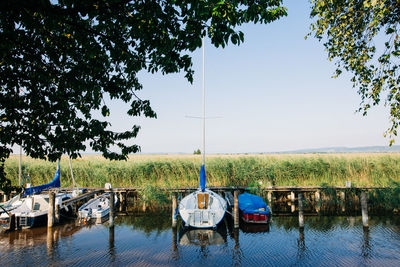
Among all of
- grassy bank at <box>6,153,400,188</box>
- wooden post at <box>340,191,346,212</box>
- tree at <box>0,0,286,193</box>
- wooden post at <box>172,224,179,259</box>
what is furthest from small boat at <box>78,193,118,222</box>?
wooden post at <box>340,191,346,212</box>

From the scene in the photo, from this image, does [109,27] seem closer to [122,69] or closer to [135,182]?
[122,69]

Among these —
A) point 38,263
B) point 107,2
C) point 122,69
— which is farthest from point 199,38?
point 38,263

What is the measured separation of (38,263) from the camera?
37.6 feet

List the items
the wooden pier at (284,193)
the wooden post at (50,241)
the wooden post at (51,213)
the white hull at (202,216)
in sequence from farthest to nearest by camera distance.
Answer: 1. the wooden pier at (284,193)
2. the wooden post at (51,213)
3. the white hull at (202,216)
4. the wooden post at (50,241)

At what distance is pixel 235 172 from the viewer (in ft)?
82.3

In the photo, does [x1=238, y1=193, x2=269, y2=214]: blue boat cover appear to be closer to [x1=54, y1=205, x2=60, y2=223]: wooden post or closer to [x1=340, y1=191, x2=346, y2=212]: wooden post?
[x1=340, y1=191, x2=346, y2=212]: wooden post

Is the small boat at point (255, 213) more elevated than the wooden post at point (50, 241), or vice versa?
the small boat at point (255, 213)

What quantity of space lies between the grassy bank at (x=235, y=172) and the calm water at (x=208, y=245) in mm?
6814

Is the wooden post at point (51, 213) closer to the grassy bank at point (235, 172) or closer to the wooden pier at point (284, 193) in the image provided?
the wooden pier at point (284, 193)

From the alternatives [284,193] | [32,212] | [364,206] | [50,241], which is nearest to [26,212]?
[32,212]

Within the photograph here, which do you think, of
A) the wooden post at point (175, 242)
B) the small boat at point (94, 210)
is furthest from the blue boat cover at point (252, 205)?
the small boat at point (94, 210)

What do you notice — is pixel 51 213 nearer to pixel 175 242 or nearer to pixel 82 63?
pixel 175 242

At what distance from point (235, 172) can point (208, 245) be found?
39.6 feet

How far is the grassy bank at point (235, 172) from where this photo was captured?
2403cm
